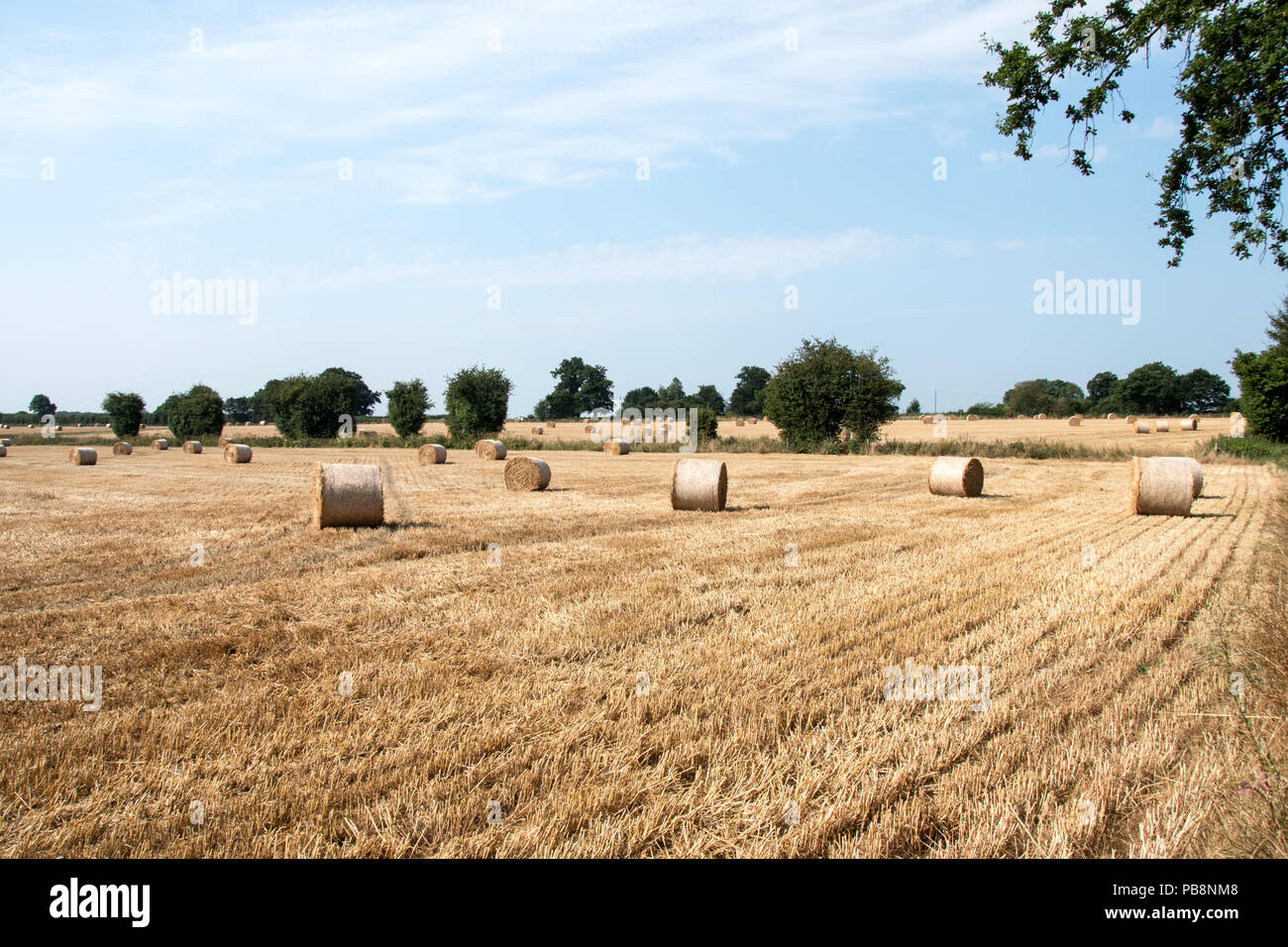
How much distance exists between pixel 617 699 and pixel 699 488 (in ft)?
34.4

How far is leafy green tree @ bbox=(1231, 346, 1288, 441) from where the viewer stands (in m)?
30.8

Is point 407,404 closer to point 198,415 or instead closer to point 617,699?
point 198,415

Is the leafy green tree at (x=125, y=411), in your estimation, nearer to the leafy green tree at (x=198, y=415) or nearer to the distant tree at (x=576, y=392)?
the leafy green tree at (x=198, y=415)

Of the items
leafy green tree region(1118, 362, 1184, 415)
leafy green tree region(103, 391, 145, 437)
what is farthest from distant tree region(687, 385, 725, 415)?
leafy green tree region(103, 391, 145, 437)

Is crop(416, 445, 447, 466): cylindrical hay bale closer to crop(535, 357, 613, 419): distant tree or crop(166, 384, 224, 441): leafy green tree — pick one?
crop(166, 384, 224, 441): leafy green tree

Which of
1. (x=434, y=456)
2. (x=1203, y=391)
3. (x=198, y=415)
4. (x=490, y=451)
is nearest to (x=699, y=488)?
(x=434, y=456)

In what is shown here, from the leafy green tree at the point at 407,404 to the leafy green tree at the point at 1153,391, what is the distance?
80272mm

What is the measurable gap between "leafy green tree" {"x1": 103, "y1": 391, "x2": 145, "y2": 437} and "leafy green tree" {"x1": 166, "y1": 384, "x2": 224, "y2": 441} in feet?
16.7

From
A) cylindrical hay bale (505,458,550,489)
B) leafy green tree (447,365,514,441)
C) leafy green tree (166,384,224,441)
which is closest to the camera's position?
cylindrical hay bale (505,458,550,489)

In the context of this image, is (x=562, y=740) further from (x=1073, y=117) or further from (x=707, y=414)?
(x=707, y=414)

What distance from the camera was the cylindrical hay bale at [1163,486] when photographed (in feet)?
45.1

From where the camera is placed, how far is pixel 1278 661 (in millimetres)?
5203
